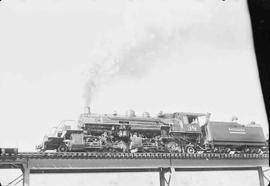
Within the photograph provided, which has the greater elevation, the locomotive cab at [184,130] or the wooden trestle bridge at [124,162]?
the locomotive cab at [184,130]

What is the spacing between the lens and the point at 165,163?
49.7 ft

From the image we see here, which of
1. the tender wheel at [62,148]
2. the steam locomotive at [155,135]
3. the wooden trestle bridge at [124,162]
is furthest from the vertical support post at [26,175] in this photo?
the tender wheel at [62,148]

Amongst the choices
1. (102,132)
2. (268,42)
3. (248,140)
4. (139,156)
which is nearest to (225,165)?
(248,140)

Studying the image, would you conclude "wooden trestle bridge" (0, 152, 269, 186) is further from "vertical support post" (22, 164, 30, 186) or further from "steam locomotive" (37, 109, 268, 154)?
"steam locomotive" (37, 109, 268, 154)

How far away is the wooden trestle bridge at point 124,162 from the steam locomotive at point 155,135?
92 cm

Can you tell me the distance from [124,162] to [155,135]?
303 cm

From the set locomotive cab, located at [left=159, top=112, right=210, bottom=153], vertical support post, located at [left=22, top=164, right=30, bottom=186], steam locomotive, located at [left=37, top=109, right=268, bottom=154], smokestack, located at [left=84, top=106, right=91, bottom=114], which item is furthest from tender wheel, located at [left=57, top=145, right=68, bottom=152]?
locomotive cab, located at [left=159, top=112, right=210, bottom=153]

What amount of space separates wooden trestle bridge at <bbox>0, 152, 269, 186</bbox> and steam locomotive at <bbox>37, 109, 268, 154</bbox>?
916 millimetres

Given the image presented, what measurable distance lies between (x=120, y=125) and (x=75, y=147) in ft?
7.94

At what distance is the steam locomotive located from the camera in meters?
15.4

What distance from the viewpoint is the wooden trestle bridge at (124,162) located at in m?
13.0

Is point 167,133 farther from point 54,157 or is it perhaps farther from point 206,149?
point 54,157

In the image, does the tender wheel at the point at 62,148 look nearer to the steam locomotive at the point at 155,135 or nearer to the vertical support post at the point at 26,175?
the steam locomotive at the point at 155,135

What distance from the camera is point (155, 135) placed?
668 inches
